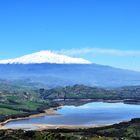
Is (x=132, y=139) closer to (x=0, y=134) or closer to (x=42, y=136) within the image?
(x=42, y=136)

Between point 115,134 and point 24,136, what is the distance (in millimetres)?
33171

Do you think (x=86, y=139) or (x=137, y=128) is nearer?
(x=86, y=139)

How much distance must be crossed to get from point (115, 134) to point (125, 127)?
53.5 ft

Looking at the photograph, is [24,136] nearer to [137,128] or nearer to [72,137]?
[72,137]

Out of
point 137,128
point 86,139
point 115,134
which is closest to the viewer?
point 86,139

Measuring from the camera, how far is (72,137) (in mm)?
133000

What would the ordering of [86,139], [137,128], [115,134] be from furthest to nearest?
[137,128]
[115,134]
[86,139]

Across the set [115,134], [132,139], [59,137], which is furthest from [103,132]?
[59,137]

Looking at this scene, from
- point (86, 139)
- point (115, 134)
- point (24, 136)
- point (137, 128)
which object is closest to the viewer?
point (86, 139)

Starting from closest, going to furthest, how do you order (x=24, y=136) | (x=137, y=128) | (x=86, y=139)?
(x=86, y=139) < (x=24, y=136) < (x=137, y=128)

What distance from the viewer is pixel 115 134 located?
15712 centimetres

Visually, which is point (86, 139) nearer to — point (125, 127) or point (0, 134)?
point (0, 134)

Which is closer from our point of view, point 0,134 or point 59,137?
point 59,137

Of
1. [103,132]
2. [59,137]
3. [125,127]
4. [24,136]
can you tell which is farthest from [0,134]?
[125,127]
